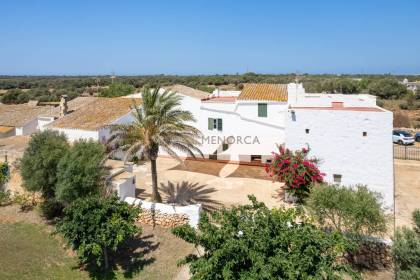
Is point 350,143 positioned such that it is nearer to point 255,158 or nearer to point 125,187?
point 255,158

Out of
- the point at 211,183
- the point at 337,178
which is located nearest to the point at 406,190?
the point at 337,178

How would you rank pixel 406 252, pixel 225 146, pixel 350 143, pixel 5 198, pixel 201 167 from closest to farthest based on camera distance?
pixel 406 252, pixel 350 143, pixel 5 198, pixel 201 167, pixel 225 146

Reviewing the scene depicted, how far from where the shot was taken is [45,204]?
2978 centimetres

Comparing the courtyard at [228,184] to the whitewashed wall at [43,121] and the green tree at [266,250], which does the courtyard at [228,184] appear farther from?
the whitewashed wall at [43,121]

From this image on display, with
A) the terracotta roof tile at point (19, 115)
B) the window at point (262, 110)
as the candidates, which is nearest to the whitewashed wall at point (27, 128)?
the terracotta roof tile at point (19, 115)

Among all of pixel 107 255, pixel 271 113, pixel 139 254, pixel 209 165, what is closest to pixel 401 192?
pixel 271 113

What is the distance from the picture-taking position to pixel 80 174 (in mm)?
25109

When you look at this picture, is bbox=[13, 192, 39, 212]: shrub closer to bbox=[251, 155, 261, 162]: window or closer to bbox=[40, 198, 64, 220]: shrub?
bbox=[40, 198, 64, 220]: shrub

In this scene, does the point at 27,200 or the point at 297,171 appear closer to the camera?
the point at 297,171

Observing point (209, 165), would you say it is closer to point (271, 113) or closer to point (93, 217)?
point (271, 113)

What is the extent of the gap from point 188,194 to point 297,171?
413 inches

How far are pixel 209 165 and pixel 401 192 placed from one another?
67.6 feet

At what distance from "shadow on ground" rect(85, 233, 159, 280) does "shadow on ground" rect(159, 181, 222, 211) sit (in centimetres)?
567

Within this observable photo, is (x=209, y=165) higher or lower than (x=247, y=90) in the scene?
lower
